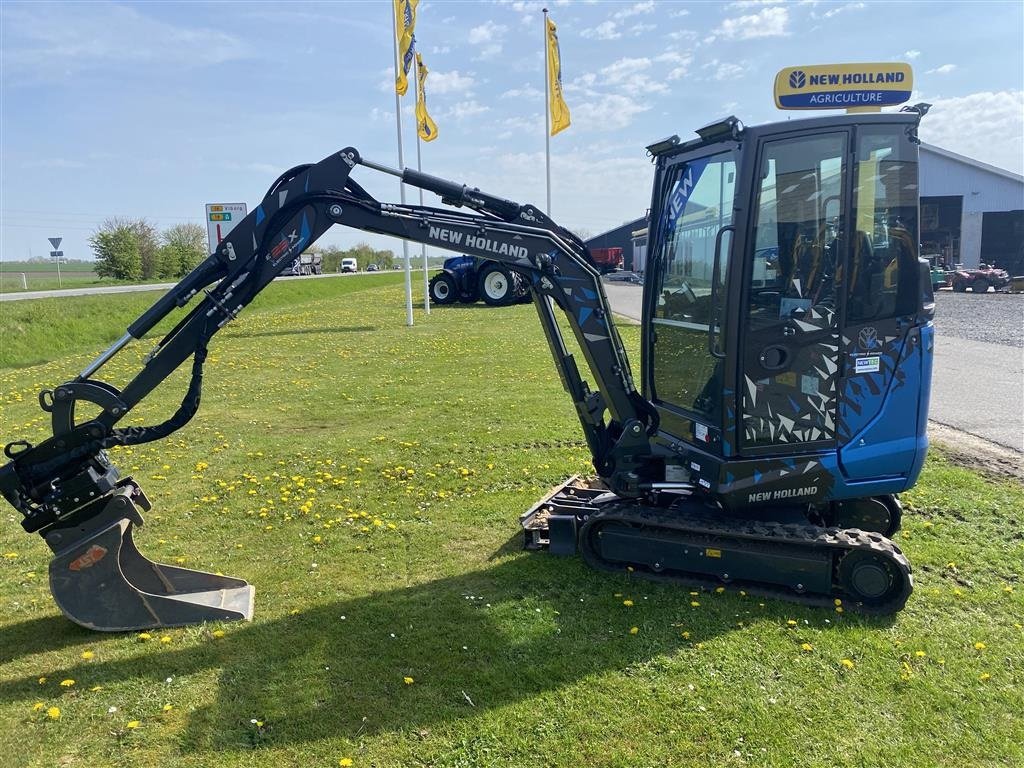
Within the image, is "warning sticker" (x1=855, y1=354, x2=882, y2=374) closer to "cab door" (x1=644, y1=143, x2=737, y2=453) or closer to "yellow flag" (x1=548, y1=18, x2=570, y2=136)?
"cab door" (x1=644, y1=143, x2=737, y2=453)

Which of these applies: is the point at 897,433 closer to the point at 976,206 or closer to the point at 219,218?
the point at 219,218


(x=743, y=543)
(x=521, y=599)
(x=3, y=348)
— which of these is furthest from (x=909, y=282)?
(x=3, y=348)

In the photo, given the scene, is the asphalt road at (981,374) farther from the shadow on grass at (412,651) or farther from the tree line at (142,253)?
the tree line at (142,253)

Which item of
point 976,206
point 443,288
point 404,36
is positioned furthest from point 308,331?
point 976,206

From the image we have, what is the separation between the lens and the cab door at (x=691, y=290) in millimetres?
4773

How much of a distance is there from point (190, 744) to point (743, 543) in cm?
366

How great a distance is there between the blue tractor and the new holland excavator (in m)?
22.8

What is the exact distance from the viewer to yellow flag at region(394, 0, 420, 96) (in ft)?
68.7

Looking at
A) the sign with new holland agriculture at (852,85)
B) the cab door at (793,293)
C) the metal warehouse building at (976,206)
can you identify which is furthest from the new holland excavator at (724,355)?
the metal warehouse building at (976,206)

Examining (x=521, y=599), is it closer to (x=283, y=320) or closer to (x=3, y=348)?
(x=3, y=348)

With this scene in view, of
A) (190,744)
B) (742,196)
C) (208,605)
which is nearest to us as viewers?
(190,744)

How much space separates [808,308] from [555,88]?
26.5 meters

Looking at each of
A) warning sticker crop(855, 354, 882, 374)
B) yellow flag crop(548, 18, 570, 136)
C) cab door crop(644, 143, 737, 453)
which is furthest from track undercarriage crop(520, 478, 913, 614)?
yellow flag crop(548, 18, 570, 136)

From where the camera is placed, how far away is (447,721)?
12.3 feet
